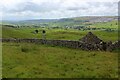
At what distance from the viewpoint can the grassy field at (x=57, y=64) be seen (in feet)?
96.7

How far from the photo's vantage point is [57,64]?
34562 mm

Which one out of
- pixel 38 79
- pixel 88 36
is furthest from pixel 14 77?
pixel 88 36

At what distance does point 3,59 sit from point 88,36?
2338 cm

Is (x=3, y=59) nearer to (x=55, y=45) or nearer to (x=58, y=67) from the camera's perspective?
(x=58, y=67)

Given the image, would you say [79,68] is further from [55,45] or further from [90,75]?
[55,45]

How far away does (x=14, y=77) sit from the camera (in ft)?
92.9

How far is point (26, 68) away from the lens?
32094 mm

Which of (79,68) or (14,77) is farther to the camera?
(79,68)

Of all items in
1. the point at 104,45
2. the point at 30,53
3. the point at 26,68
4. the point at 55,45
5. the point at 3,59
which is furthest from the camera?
the point at 55,45

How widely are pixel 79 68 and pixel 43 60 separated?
641 centimetres

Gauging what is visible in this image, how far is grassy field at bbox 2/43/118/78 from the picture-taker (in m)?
29.5

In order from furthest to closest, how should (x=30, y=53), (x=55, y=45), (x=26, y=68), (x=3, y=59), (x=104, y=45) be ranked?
(x=55, y=45) → (x=104, y=45) → (x=30, y=53) → (x=3, y=59) → (x=26, y=68)

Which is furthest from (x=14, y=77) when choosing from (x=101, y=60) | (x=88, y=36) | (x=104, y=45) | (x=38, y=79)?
(x=88, y=36)

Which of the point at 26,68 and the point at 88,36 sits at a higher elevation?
the point at 88,36
